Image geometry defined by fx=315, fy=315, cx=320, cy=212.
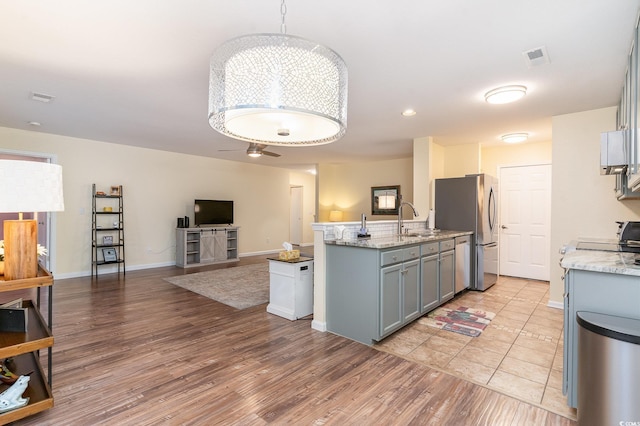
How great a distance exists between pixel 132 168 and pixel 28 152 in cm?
152

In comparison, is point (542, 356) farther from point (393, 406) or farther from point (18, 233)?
point (18, 233)

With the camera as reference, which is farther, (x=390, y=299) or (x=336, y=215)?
(x=336, y=215)

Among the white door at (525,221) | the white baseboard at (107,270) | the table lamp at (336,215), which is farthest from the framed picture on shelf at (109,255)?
the white door at (525,221)

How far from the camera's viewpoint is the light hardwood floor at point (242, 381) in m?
1.87

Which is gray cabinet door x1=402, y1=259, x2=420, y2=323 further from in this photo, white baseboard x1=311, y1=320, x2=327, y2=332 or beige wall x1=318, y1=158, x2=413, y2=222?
beige wall x1=318, y1=158, x2=413, y2=222

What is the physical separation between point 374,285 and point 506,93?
2299 mm

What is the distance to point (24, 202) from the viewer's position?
164cm

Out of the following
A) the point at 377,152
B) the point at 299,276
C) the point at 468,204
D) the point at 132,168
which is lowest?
the point at 299,276

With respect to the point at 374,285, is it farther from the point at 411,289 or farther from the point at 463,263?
the point at 463,263

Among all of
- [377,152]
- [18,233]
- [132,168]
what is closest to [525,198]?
[377,152]

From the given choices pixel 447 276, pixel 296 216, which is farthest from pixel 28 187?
pixel 296 216

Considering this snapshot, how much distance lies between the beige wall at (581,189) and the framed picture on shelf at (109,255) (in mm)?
7080

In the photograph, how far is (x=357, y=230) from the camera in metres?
3.47

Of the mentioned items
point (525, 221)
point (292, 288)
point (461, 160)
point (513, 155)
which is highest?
point (513, 155)
